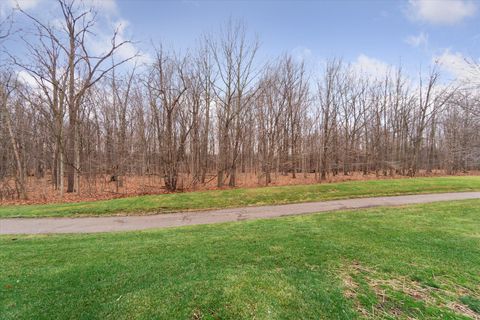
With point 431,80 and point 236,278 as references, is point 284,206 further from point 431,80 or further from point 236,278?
point 431,80

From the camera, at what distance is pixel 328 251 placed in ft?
15.8

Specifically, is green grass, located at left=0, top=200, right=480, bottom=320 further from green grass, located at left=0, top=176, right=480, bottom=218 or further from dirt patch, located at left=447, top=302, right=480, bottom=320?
green grass, located at left=0, top=176, right=480, bottom=218

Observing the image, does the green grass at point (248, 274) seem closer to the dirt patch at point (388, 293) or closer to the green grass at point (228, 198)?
the dirt patch at point (388, 293)

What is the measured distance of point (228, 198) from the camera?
466 inches

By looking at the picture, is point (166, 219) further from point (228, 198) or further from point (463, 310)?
point (463, 310)

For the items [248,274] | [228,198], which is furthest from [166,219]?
[248,274]

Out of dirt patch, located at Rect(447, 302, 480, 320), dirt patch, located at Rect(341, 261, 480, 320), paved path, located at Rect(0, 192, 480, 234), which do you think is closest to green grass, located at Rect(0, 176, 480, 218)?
paved path, located at Rect(0, 192, 480, 234)

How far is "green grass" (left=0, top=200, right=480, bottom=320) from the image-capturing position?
297 centimetres

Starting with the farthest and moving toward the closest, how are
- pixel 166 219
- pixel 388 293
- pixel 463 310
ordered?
pixel 166 219 → pixel 388 293 → pixel 463 310

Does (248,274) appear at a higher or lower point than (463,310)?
higher

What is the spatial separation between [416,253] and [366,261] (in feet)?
4.33

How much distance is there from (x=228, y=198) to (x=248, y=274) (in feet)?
26.5

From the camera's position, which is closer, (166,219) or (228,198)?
(166,219)

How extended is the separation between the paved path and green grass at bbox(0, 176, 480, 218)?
74cm
